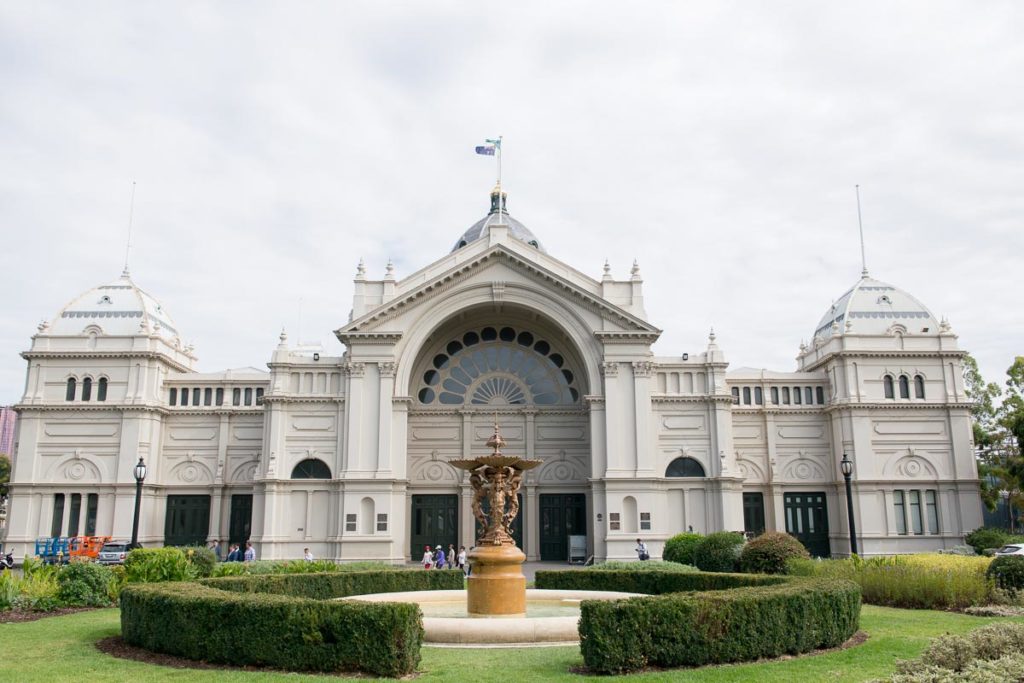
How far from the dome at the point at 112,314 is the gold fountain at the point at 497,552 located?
35.8m

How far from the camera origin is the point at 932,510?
157 ft

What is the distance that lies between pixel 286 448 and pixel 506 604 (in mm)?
28165

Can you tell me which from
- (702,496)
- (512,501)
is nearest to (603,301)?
(702,496)

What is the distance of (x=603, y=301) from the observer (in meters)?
45.4

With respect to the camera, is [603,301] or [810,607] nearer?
[810,607]

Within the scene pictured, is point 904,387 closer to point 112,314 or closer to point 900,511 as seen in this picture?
point 900,511

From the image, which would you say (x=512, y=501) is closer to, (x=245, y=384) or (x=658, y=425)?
(x=658, y=425)

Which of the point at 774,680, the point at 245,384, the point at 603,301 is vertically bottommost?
the point at 774,680

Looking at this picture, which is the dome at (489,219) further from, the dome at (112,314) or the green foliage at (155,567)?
the green foliage at (155,567)

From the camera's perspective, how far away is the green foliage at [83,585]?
2273 centimetres

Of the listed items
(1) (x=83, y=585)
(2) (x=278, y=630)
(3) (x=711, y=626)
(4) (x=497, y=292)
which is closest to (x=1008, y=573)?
(3) (x=711, y=626)

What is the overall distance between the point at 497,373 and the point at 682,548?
1729 centimetres

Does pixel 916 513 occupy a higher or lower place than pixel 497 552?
higher

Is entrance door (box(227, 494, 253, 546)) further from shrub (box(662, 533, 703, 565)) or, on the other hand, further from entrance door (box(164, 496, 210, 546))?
shrub (box(662, 533, 703, 565))
